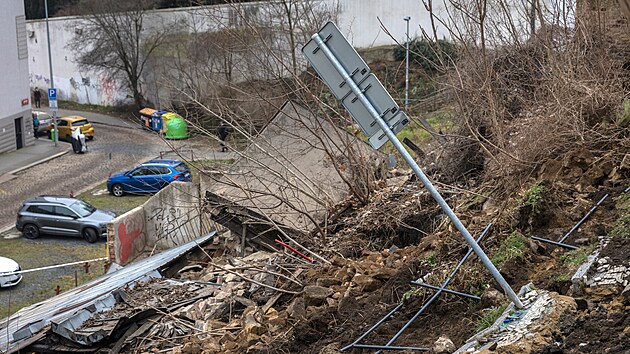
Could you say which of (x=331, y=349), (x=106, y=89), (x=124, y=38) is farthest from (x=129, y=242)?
(x=106, y=89)

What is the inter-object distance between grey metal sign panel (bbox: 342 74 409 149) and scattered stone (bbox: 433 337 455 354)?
181cm

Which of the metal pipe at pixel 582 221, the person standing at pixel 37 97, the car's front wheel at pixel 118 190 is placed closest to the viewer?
the metal pipe at pixel 582 221

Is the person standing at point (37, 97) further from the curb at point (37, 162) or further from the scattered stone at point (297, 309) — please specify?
the scattered stone at point (297, 309)

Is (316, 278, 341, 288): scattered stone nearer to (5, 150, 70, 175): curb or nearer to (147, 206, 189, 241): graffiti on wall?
(147, 206, 189, 241): graffiti on wall

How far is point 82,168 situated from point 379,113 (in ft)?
94.8

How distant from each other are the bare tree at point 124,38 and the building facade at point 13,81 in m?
7.47

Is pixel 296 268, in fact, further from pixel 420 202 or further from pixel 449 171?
pixel 449 171

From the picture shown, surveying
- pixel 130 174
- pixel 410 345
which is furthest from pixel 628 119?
pixel 130 174

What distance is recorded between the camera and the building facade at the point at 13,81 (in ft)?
113

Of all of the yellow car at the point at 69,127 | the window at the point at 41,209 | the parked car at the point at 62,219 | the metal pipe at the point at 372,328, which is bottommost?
the metal pipe at the point at 372,328

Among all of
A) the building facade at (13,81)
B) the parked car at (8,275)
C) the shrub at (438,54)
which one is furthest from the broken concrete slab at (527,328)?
the building facade at (13,81)

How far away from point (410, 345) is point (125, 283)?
21.8ft

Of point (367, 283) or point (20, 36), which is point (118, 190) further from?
point (367, 283)

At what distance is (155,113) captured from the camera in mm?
37031
